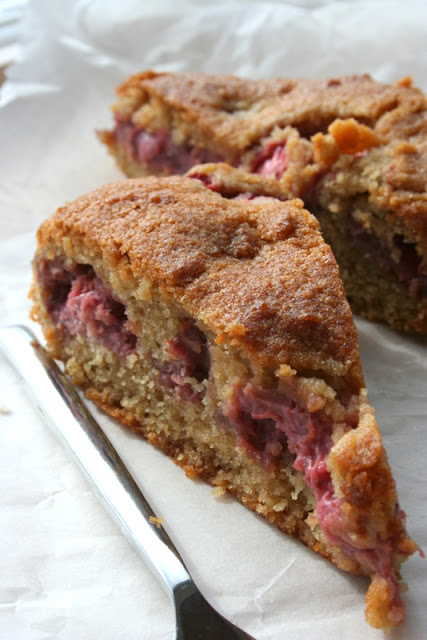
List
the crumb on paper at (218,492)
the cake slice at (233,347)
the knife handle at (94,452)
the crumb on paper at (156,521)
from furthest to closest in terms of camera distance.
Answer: the crumb on paper at (218,492) < the crumb on paper at (156,521) < the knife handle at (94,452) < the cake slice at (233,347)

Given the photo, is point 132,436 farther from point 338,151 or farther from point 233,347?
point 338,151

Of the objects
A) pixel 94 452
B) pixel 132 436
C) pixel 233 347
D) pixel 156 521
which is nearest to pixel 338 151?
pixel 233 347

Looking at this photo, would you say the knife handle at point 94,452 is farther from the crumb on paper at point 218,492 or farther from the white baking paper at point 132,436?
the crumb on paper at point 218,492

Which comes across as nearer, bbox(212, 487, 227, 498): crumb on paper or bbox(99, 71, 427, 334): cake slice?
bbox(212, 487, 227, 498): crumb on paper

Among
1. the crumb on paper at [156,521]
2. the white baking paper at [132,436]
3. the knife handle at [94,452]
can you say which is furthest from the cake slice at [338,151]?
the crumb on paper at [156,521]

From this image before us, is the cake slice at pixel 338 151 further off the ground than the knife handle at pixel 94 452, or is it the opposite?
the cake slice at pixel 338 151

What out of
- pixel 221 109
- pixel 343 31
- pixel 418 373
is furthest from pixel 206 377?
pixel 343 31

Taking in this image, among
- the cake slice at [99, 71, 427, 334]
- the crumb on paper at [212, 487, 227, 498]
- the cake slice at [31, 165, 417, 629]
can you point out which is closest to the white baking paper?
the crumb on paper at [212, 487, 227, 498]

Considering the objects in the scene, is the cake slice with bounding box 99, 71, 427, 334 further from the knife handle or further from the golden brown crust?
the knife handle
